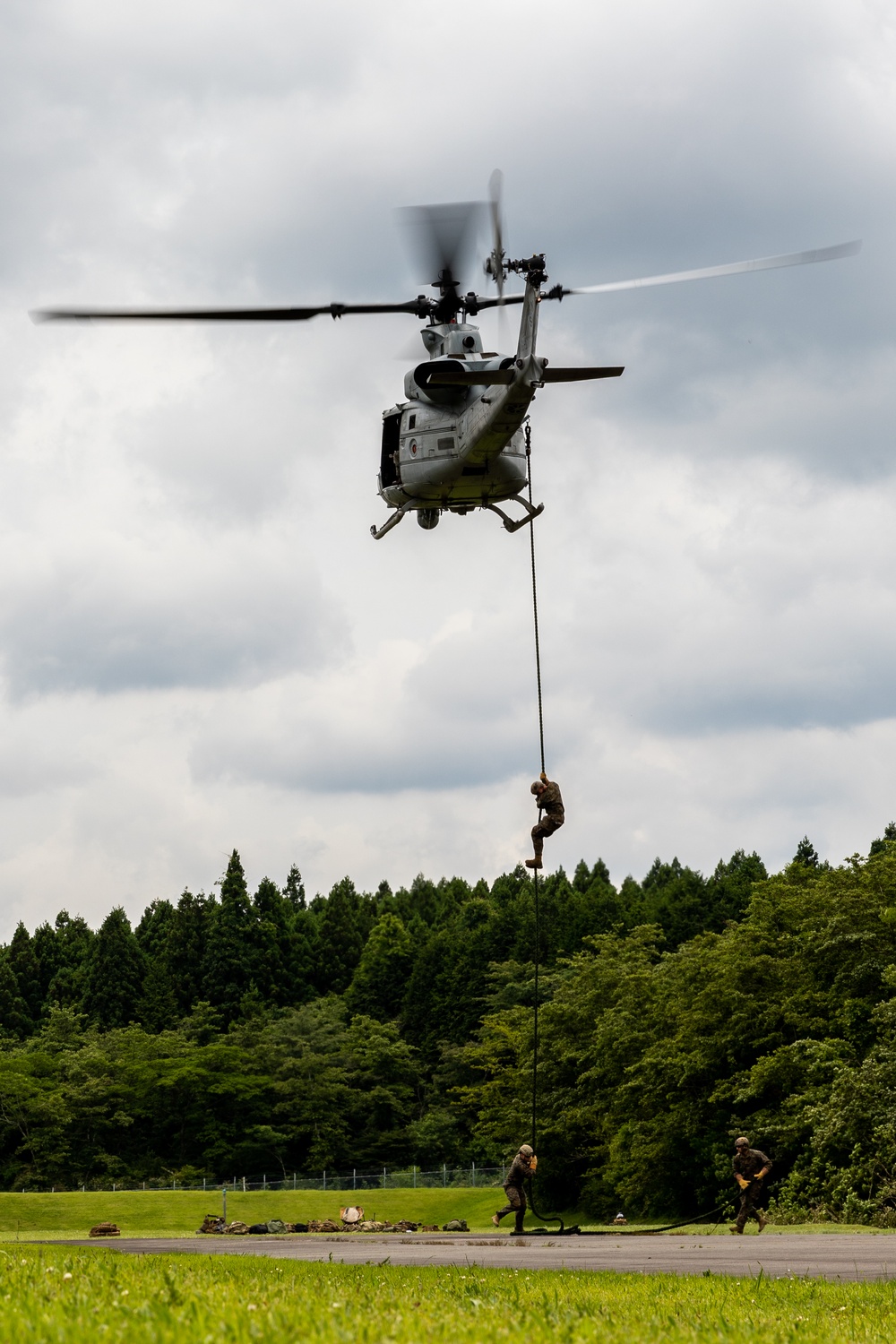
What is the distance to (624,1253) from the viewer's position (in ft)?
62.2

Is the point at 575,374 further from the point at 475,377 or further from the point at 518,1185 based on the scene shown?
the point at 518,1185

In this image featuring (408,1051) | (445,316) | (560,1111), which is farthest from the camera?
(408,1051)

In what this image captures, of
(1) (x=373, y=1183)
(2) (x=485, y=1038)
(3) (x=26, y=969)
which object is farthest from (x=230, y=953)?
(1) (x=373, y=1183)

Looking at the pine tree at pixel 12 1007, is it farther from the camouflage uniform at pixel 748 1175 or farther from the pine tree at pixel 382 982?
the camouflage uniform at pixel 748 1175

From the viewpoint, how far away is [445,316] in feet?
83.5

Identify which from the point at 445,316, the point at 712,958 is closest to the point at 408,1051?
the point at 712,958

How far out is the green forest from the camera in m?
44.3

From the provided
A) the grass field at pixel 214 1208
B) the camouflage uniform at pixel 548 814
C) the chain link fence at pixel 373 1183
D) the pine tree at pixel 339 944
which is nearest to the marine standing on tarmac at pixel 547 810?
the camouflage uniform at pixel 548 814

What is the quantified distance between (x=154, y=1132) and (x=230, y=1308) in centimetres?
8485

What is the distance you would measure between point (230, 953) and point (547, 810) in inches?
4604

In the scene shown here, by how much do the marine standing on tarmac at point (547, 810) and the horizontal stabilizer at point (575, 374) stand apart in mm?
5703

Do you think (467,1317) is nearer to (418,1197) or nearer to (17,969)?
(418,1197)

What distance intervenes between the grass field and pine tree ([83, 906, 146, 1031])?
5614 centimetres

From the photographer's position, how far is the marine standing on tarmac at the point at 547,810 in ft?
69.2
